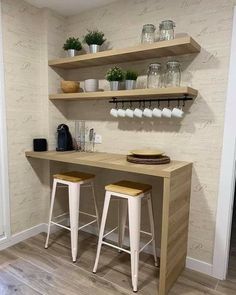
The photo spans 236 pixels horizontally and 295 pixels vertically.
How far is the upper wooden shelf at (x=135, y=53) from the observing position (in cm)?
175

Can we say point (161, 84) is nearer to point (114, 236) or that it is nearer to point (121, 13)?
point (121, 13)

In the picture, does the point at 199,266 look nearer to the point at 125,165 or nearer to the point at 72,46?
the point at 125,165

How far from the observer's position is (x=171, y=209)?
1.65 m

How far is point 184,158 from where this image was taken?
204cm

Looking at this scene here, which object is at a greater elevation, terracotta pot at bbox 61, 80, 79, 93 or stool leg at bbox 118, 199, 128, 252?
terracotta pot at bbox 61, 80, 79, 93

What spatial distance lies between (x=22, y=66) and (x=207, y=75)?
1.71m

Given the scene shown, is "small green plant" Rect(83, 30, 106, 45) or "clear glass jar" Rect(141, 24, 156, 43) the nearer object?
"clear glass jar" Rect(141, 24, 156, 43)

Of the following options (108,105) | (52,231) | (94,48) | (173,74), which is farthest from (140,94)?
(52,231)

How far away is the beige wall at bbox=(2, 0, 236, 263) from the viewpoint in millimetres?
1872

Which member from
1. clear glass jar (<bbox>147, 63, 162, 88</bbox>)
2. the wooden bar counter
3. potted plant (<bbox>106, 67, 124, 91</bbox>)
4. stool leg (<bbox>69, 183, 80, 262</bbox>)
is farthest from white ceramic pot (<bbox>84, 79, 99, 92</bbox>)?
stool leg (<bbox>69, 183, 80, 262</bbox>)

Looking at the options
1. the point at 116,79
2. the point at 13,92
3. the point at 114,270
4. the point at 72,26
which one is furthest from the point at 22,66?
the point at 114,270

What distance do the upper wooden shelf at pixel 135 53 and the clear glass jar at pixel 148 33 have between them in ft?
0.35

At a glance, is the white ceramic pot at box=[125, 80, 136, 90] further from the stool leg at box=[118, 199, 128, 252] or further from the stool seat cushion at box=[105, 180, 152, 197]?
the stool leg at box=[118, 199, 128, 252]

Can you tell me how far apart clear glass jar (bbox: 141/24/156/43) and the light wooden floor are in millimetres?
1894
